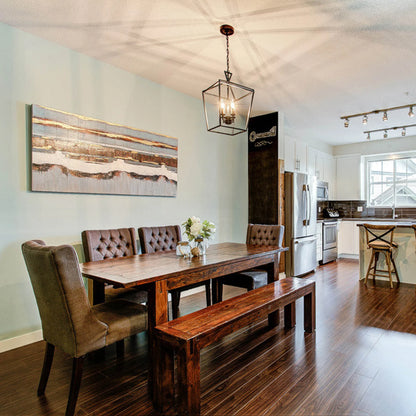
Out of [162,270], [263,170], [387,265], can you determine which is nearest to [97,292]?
[162,270]

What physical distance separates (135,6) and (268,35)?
1155mm

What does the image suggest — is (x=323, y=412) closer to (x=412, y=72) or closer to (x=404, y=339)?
(x=404, y=339)

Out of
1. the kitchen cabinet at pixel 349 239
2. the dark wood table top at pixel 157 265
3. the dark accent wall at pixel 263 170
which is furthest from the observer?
the kitchen cabinet at pixel 349 239

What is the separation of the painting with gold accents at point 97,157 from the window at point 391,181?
17.5ft

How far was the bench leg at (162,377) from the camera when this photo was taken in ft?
5.72

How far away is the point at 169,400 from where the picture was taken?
5.78 feet

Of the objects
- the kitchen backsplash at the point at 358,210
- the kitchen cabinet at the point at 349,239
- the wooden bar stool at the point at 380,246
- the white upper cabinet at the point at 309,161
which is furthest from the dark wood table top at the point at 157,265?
the kitchen backsplash at the point at 358,210

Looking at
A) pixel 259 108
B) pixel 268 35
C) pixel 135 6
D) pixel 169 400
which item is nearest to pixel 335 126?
pixel 259 108

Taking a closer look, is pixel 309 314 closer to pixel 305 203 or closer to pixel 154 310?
pixel 154 310

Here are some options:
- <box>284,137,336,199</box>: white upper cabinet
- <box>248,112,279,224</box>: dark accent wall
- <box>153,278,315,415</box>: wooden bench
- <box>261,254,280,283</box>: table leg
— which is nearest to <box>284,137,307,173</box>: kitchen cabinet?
<box>284,137,336,199</box>: white upper cabinet

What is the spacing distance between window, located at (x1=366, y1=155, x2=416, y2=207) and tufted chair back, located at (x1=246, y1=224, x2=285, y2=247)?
15.3ft

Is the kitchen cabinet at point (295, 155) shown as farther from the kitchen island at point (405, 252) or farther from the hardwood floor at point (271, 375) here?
the hardwood floor at point (271, 375)

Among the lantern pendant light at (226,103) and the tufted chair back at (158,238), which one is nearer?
the lantern pendant light at (226,103)

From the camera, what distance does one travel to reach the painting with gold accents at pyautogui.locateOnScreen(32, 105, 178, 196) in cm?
275
